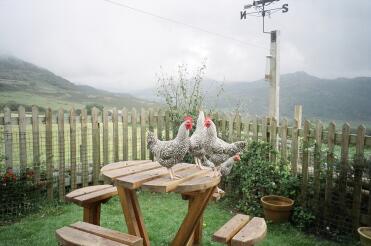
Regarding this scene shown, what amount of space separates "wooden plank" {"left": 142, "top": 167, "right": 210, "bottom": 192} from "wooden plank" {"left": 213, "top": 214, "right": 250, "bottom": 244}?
0.57m

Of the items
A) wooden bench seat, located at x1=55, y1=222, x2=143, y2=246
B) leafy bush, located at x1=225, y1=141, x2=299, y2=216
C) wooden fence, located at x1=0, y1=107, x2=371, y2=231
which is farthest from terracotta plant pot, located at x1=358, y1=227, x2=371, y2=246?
wooden bench seat, located at x1=55, y1=222, x2=143, y2=246

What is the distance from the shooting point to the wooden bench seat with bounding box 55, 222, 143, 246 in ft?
8.54

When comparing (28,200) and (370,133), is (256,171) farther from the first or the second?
(28,200)

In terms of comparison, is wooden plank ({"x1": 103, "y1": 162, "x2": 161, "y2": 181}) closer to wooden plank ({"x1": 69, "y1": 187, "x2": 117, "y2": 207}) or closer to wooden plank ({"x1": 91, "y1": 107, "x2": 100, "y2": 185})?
wooden plank ({"x1": 69, "y1": 187, "x2": 117, "y2": 207})

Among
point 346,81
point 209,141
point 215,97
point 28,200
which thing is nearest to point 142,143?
point 215,97

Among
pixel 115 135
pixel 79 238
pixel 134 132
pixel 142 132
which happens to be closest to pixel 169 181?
pixel 79 238

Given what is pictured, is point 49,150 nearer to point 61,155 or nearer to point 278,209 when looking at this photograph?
point 61,155

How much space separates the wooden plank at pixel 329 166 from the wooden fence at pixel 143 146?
14 mm

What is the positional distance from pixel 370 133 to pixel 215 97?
3618mm

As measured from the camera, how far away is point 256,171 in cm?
569

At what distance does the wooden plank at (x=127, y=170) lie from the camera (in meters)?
3.07

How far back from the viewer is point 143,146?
24.1 feet

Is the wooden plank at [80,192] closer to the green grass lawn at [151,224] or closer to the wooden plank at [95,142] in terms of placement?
the green grass lawn at [151,224]

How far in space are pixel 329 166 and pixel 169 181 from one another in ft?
10.4
